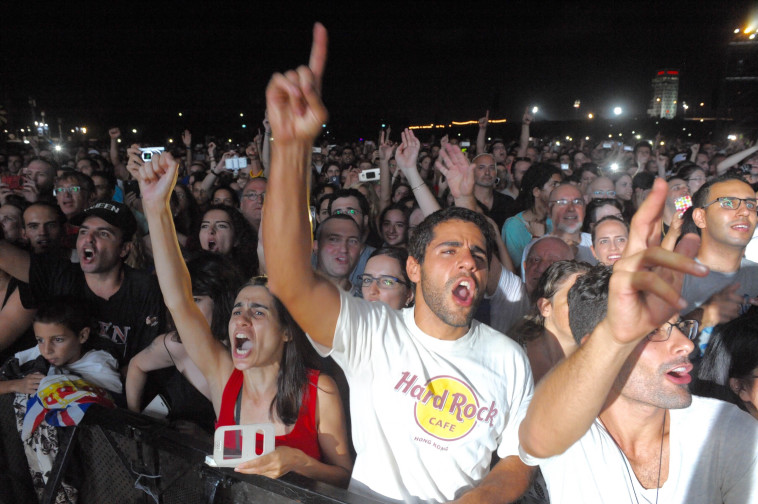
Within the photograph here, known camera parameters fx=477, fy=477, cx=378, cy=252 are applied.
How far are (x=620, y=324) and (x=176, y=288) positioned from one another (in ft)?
6.96

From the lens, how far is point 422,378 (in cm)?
183

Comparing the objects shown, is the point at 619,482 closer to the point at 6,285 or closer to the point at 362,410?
the point at 362,410

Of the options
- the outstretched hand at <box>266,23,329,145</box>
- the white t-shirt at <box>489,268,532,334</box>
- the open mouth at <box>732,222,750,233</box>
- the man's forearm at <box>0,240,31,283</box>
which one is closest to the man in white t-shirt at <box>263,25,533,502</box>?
the outstretched hand at <box>266,23,329,145</box>

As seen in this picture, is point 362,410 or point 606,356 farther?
point 362,410

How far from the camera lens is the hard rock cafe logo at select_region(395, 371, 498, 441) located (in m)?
1.77

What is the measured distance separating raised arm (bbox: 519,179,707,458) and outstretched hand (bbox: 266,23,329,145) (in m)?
0.98

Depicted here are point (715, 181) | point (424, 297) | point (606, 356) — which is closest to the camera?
point (606, 356)

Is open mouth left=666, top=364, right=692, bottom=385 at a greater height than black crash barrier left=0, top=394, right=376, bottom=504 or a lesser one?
greater

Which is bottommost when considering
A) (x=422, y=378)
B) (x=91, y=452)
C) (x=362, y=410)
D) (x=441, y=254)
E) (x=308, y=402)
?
(x=91, y=452)

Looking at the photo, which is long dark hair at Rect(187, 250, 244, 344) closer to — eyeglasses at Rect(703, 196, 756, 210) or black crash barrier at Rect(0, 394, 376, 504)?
black crash barrier at Rect(0, 394, 376, 504)

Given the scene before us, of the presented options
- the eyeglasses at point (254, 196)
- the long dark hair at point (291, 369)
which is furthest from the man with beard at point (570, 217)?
the eyeglasses at point (254, 196)

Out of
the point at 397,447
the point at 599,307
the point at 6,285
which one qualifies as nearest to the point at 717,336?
the point at 599,307

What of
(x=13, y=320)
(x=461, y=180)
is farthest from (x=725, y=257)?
(x=13, y=320)

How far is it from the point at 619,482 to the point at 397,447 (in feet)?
2.51
